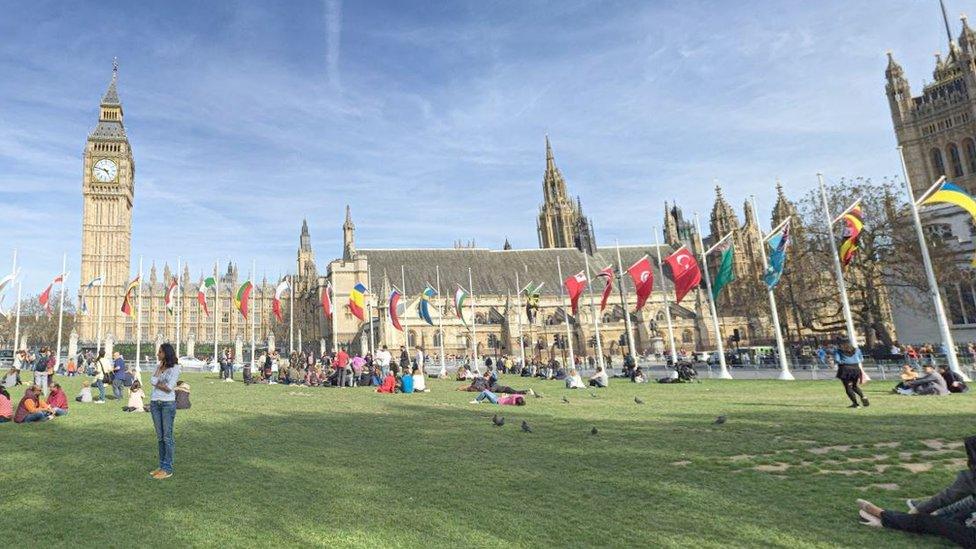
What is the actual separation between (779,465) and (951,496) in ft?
9.52

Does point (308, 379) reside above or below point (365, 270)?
below

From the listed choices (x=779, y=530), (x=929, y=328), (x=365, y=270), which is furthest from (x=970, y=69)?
(x=779, y=530)

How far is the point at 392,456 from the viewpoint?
9008 millimetres

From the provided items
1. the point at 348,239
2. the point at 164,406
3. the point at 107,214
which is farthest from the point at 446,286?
the point at 107,214

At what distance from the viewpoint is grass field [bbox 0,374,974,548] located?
17.5ft

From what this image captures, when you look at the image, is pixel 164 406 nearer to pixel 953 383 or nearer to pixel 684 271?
pixel 953 383

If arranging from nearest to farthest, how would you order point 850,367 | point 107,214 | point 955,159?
point 850,367
point 955,159
point 107,214

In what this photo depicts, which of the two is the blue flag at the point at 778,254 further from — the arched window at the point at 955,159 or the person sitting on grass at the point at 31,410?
the arched window at the point at 955,159

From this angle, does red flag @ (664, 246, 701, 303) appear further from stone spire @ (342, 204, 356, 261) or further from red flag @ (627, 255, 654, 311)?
stone spire @ (342, 204, 356, 261)

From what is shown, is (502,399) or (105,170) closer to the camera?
(502,399)

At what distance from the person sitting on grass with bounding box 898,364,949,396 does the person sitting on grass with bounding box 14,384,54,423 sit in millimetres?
22451

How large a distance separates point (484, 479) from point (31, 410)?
38.7ft

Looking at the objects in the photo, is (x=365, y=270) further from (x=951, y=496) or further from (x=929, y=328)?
(x=951, y=496)

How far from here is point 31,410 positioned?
12.9 metres
